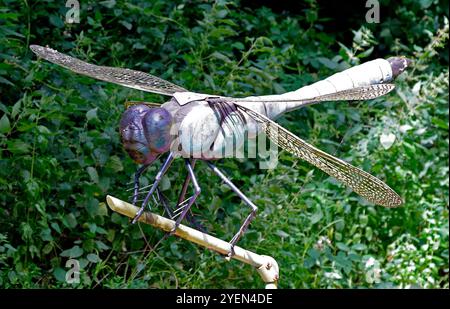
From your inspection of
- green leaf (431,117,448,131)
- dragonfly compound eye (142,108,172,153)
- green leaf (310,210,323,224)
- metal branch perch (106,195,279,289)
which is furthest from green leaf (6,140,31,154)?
green leaf (431,117,448,131)

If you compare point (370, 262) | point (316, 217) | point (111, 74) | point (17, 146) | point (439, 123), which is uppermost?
point (111, 74)

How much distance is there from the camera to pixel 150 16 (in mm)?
4188

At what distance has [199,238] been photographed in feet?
7.70

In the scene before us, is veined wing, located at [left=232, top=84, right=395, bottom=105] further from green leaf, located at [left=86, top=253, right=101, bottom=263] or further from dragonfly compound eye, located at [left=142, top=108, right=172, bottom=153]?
green leaf, located at [left=86, top=253, right=101, bottom=263]

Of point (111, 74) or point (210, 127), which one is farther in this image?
point (111, 74)

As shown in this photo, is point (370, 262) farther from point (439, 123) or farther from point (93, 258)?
point (93, 258)

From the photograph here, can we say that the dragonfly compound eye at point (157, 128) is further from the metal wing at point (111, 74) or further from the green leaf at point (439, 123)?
the green leaf at point (439, 123)

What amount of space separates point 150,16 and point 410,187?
1352 millimetres

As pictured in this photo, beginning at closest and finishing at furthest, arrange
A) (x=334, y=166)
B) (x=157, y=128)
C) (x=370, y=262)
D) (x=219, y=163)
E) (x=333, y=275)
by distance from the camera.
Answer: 1. (x=157, y=128)
2. (x=334, y=166)
3. (x=219, y=163)
4. (x=333, y=275)
5. (x=370, y=262)

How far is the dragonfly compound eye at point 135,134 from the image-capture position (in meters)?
2.21

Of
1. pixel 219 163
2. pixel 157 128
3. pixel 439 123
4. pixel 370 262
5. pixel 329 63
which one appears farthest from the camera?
pixel 439 123

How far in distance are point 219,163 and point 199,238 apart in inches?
59.3

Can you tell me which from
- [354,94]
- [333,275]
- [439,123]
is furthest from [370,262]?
[354,94]
